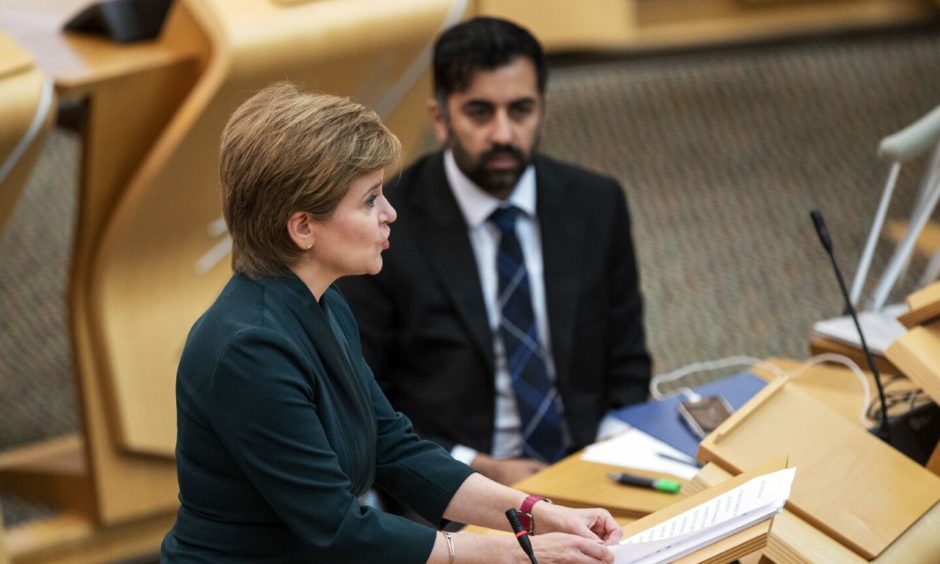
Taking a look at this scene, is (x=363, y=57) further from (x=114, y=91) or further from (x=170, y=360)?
(x=170, y=360)

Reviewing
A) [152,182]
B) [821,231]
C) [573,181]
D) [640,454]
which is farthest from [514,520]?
[152,182]

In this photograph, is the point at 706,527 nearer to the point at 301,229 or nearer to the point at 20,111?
the point at 301,229

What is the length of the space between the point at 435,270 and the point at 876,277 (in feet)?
7.64

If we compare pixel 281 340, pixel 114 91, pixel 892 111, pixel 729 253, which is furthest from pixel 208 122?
pixel 892 111

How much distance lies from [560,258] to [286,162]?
114cm

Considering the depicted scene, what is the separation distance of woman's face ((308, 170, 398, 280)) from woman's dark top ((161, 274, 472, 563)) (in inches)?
1.9

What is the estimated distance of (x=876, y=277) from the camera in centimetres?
432

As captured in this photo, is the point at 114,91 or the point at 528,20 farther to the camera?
the point at 528,20

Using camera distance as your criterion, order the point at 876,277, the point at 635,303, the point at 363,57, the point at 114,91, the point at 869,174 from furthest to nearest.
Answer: the point at 869,174, the point at 876,277, the point at 363,57, the point at 114,91, the point at 635,303

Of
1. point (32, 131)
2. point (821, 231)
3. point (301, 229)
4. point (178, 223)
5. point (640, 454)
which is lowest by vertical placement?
point (178, 223)

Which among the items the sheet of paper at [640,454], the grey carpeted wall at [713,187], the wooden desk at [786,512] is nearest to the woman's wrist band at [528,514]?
the wooden desk at [786,512]

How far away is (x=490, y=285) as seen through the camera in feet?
8.20

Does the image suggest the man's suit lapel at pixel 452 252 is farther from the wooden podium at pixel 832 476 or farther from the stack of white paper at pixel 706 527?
the stack of white paper at pixel 706 527

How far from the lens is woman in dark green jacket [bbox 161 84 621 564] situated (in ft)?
4.67
